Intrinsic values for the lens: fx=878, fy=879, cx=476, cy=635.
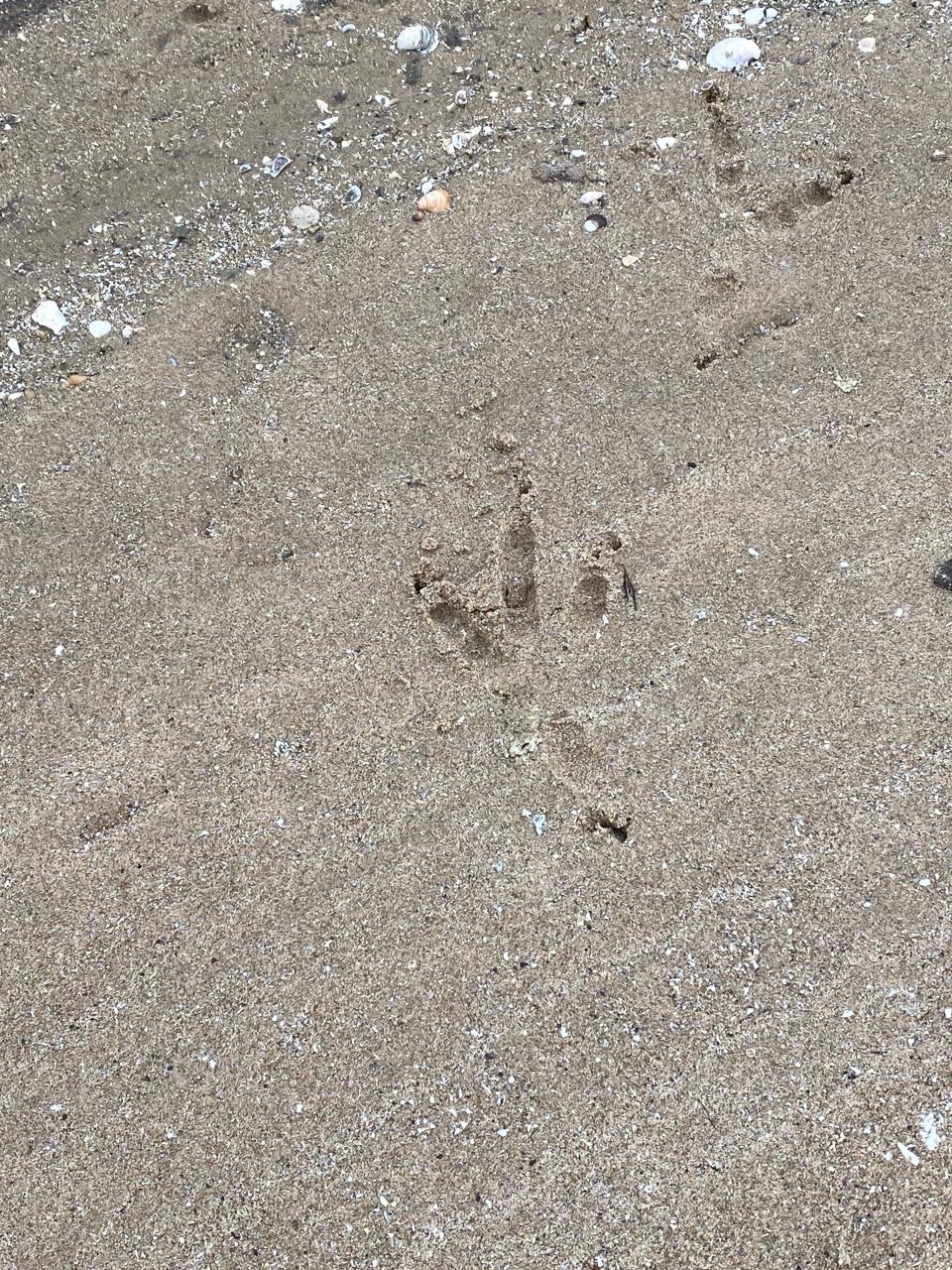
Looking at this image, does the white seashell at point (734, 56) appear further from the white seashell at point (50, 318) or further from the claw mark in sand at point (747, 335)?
the white seashell at point (50, 318)

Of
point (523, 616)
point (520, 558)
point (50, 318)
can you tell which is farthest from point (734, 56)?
point (50, 318)

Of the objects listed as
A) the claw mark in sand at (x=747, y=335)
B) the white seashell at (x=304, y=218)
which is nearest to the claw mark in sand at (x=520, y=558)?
the claw mark in sand at (x=747, y=335)

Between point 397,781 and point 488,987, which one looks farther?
point 397,781

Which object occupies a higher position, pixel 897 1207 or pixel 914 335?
pixel 914 335

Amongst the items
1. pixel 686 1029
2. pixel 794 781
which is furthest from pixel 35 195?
pixel 686 1029

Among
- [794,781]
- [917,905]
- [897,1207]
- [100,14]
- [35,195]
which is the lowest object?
[897,1207]

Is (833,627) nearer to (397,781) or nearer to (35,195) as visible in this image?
(397,781)
